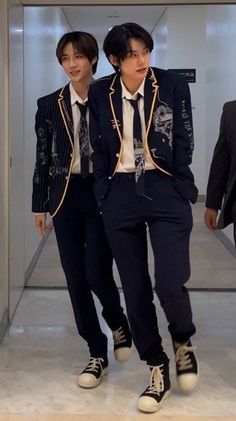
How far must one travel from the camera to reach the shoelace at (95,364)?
2516mm

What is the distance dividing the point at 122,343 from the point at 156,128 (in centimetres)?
98

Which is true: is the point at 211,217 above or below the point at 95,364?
above

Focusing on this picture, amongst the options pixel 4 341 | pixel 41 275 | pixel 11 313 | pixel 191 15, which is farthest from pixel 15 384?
pixel 191 15

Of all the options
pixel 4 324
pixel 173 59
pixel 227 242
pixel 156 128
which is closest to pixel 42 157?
pixel 156 128

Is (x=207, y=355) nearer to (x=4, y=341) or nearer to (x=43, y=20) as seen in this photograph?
(x=4, y=341)

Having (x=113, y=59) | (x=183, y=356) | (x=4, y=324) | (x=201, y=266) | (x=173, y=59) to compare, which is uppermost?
(x=173, y=59)

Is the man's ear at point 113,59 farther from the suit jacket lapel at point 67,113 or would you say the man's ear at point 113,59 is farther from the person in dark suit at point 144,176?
the suit jacket lapel at point 67,113

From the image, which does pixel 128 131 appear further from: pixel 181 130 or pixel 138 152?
pixel 181 130

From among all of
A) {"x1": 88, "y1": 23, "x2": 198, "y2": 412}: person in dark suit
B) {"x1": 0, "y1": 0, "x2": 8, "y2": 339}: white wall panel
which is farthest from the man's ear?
{"x1": 0, "y1": 0, "x2": 8, "y2": 339}: white wall panel

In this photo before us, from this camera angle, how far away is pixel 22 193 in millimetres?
3750

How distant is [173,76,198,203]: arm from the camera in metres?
2.19

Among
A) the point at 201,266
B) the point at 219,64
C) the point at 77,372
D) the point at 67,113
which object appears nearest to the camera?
the point at 67,113

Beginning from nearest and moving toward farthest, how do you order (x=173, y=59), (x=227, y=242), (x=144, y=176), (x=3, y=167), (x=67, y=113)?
1. (x=144, y=176)
2. (x=67, y=113)
3. (x=3, y=167)
4. (x=227, y=242)
5. (x=173, y=59)

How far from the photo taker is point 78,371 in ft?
8.73
